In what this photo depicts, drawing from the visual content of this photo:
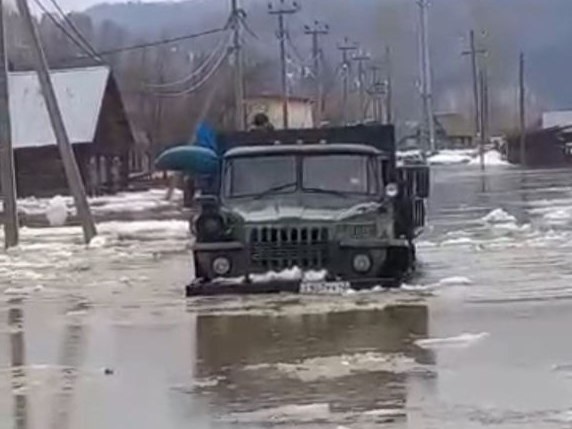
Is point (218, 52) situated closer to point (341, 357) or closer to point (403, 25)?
point (403, 25)

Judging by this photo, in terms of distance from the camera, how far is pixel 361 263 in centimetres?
1795

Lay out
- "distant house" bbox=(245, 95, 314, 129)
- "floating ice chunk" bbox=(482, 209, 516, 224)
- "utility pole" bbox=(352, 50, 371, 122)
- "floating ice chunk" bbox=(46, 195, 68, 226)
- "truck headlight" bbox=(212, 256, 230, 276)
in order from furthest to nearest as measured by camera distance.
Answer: "utility pole" bbox=(352, 50, 371, 122) < "distant house" bbox=(245, 95, 314, 129) < "floating ice chunk" bbox=(46, 195, 68, 226) < "floating ice chunk" bbox=(482, 209, 516, 224) < "truck headlight" bbox=(212, 256, 230, 276)

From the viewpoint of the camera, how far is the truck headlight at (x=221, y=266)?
18125 millimetres

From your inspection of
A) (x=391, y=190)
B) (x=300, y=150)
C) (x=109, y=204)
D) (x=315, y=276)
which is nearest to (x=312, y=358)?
(x=315, y=276)

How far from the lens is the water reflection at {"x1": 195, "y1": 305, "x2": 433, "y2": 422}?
37.0 feet

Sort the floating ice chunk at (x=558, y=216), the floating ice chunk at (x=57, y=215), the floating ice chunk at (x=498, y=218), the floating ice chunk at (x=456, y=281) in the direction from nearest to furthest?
1. the floating ice chunk at (x=456, y=281)
2. the floating ice chunk at (x=558, y=216)
3. the floating ice chunk at (x=498, y=218)
4. the floating ice chunk at (x=57, y=215)

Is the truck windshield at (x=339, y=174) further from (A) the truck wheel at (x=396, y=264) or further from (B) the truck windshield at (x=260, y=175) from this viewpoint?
(A) the truck wheel at (x=396, y=264)

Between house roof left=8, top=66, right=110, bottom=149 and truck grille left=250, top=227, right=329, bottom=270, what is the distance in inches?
1927

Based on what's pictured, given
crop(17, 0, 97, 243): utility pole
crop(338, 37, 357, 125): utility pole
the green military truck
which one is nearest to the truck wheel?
the green military truck

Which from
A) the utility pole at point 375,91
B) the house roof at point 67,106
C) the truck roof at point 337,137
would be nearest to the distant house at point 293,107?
the utility pole at point 375,91

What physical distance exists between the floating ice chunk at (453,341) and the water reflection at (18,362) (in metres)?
3.59

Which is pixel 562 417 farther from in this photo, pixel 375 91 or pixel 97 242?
pixel 375 91

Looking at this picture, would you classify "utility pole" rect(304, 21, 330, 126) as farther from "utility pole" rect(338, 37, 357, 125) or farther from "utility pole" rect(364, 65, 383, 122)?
"utility pole" rect(364, 65, 383, 122)

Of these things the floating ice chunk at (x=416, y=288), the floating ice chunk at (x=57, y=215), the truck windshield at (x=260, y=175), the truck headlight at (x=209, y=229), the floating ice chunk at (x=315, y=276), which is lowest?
the floating ice chunk at (x=57, y=215)
